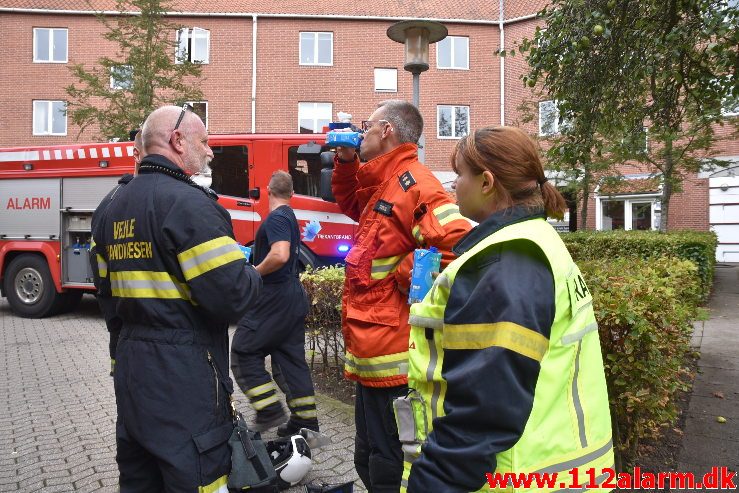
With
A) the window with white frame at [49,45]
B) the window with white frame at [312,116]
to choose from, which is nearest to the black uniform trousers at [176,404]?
the window with white frame at [312,116]

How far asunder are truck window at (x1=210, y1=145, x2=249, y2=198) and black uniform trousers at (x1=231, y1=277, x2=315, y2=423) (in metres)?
4.90

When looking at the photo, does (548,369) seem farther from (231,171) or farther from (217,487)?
(231,171)

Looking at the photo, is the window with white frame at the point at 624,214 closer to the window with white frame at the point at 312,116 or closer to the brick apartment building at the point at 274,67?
the brick apartment building at the point at 274,67

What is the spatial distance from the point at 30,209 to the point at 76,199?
36.8 inches

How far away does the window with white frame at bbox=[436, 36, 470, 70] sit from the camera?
2473 centimetres

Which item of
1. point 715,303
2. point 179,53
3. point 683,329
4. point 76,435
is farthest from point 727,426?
point 179,53

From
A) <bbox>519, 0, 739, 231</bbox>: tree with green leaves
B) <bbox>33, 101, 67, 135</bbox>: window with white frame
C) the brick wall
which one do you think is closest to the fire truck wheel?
<bbox>519, 0, 739, 231</bbox>: tree with green leaves

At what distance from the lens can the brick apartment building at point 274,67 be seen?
23828mm

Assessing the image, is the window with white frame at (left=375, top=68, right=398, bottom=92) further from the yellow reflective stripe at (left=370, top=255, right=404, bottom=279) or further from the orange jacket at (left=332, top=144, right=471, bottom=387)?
the yellow reflective stripe at (left=370, top=255, right=404, bottom=279)

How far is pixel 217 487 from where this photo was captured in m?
2.17

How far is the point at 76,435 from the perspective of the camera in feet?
14.9

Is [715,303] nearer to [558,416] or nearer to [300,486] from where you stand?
[300,486]

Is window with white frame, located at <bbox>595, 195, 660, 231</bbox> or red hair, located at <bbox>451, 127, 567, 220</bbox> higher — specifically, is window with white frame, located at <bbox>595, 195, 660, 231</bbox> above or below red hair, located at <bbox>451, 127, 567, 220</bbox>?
above

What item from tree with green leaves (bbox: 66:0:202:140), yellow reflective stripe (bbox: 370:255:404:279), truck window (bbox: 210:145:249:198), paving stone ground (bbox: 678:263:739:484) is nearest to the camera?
yellow reflective stripe (bbox: 370:255:404:279)
